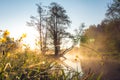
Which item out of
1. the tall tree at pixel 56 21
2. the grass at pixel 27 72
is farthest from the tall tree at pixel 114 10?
the grass at pixel 27 72

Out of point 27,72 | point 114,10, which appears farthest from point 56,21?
point 27,72

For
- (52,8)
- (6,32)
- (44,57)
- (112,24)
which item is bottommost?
(44,57)

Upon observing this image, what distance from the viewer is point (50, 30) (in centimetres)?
3297

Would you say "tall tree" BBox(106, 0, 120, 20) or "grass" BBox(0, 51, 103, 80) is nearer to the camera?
"grass" BBox(0, 51, 103, 80)

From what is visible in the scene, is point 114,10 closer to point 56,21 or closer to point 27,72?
point 56,21

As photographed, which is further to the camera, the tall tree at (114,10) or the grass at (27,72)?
the tall tree at (114,10)

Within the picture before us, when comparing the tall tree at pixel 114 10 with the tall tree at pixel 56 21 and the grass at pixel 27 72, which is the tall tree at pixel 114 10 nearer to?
the tall tree at pixel 56 21

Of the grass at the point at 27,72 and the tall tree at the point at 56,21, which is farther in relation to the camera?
the tall tree at the point at 56,21

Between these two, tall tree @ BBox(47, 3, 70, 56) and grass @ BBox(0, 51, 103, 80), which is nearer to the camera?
grass @ BBox(0, 51, 103, 80)

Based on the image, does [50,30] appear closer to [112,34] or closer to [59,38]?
[59,38]

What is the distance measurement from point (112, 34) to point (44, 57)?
3116 cm

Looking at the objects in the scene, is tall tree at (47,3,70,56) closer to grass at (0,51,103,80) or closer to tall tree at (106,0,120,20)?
tall tree at (106,0,120,20)

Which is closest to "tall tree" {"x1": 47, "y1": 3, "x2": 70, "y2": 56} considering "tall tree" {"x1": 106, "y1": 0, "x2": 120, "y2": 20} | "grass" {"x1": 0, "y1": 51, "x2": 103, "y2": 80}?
"tall tree" {"x1": 106, "y1": 0, "x2": 120, "y2": 20}

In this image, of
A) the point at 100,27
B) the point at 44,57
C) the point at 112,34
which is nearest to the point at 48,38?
the point at 112,34
